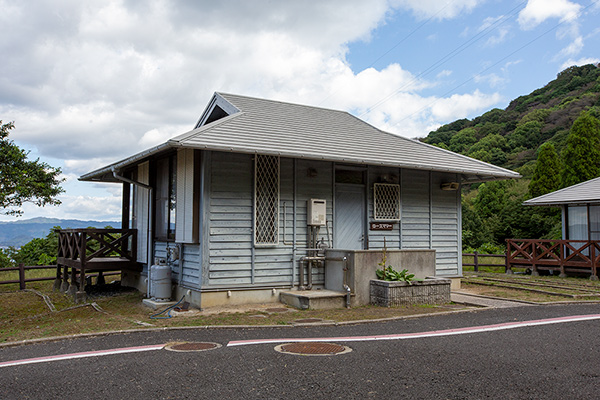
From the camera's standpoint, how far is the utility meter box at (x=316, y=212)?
10.1 m

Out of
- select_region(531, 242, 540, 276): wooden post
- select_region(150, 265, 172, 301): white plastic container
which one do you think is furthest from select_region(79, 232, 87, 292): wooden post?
select_region(531, 242, 540, 276): wooden post

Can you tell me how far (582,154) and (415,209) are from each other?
60.4ft

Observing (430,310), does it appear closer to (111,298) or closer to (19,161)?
(111,298)

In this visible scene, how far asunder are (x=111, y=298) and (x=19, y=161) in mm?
6025

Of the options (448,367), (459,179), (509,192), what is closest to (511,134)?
(509,192)

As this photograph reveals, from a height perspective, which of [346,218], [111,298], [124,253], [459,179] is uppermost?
[459,179]

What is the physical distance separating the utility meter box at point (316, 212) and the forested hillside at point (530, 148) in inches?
658

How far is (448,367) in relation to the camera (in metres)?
4.88

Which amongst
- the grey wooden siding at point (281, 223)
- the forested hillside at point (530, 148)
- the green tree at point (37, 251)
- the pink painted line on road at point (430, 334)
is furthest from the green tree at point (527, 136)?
the pink painted line on road at point (430, 334)

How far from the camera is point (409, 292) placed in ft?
31.1

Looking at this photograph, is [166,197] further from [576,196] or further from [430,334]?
[576,196]

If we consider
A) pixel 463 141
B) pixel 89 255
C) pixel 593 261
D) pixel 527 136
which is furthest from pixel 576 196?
pixel 463 141

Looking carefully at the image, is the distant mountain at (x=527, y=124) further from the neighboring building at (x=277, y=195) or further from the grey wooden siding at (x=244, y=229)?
the grey wooden siding at (x=244, y=229)

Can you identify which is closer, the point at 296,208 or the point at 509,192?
the point at 296,208
